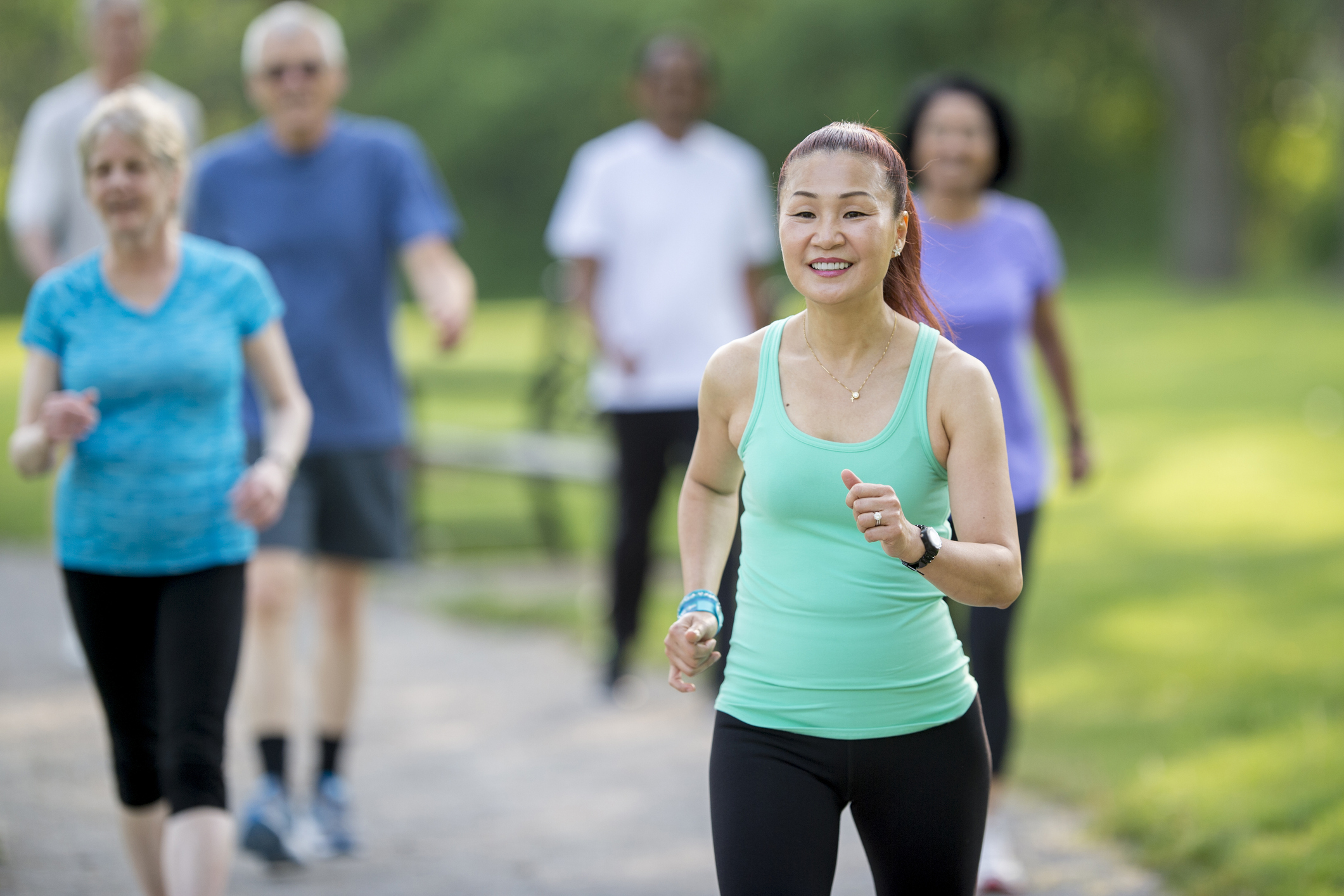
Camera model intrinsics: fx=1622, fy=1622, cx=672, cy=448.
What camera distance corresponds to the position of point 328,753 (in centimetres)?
495

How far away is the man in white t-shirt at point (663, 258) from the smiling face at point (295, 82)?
164cm

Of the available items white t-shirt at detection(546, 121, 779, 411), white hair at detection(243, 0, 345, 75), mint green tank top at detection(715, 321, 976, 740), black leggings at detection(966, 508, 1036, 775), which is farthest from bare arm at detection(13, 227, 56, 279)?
mint green tank top at detection(715, 321, 976, 740)

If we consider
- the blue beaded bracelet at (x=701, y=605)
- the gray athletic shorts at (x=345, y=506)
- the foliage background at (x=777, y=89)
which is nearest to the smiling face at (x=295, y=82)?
the gray athletic shorts at (x=345, y=506)

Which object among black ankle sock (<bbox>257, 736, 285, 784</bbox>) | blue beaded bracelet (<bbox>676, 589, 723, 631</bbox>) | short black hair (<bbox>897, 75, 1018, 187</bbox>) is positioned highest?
short black hair (<bbox>897, 75, 1018, 187</bbox>)

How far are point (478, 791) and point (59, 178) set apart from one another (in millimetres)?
3148

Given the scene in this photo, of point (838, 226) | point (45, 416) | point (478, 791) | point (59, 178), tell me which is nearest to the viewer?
point (838, 226)

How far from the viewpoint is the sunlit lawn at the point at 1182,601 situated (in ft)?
15.9

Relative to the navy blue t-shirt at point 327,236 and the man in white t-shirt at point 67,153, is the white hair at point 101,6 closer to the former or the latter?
the man in white t-shirt at point 67,153

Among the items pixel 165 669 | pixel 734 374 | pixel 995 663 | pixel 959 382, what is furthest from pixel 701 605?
pixel 995 663

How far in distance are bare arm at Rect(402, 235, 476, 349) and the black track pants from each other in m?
1.44

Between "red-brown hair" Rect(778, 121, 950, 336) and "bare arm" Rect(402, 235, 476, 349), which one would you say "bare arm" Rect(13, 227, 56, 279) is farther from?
"red-brown hair" Rect(778, 121, 950, 336)

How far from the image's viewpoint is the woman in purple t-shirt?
4.42 metres

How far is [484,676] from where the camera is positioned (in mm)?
7082

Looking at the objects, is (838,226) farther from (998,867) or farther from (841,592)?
(998,867)
